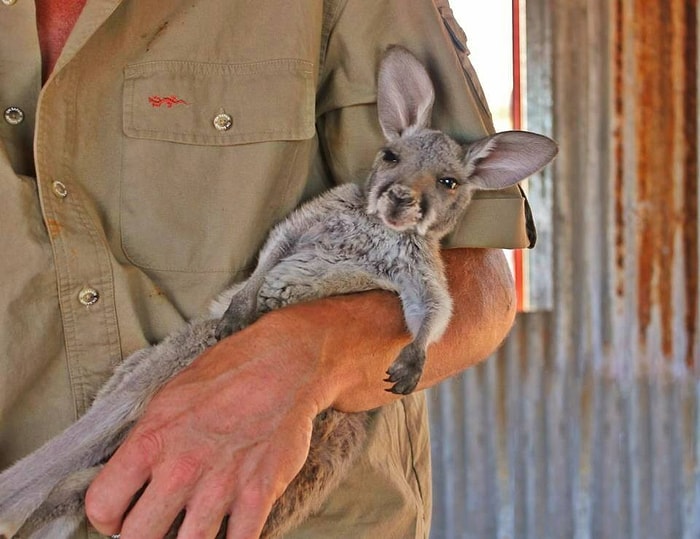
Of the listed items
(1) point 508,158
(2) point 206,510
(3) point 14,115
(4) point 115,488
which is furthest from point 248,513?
(1) point 508,158

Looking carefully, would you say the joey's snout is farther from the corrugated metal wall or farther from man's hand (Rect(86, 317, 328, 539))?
the corrugated metal wall

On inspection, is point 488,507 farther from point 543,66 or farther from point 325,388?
point 325,388

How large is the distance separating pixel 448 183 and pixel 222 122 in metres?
0.46

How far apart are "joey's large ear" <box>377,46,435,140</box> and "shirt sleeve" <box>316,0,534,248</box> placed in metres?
0.03

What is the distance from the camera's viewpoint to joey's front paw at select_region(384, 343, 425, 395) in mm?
1610

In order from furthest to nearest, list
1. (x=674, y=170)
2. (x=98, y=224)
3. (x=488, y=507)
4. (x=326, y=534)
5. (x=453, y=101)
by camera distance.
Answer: (x=488, y=507) → (x=674, y=170) → (x=453, y=101) → (x=326, y=534) → (x=98, y=224)

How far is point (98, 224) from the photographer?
1.62m

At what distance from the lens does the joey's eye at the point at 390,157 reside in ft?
6.07

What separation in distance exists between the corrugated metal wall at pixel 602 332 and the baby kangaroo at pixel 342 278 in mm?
2105

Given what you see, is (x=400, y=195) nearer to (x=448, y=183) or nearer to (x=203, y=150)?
(x=448, y=183)

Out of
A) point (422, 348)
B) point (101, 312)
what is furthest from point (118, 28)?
point (422, 348)

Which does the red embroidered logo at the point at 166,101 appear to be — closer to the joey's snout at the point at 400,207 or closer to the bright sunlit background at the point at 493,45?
the joey's snout at the point at 400,207

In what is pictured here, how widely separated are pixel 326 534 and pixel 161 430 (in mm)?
460

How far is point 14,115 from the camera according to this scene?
62.6 inches
